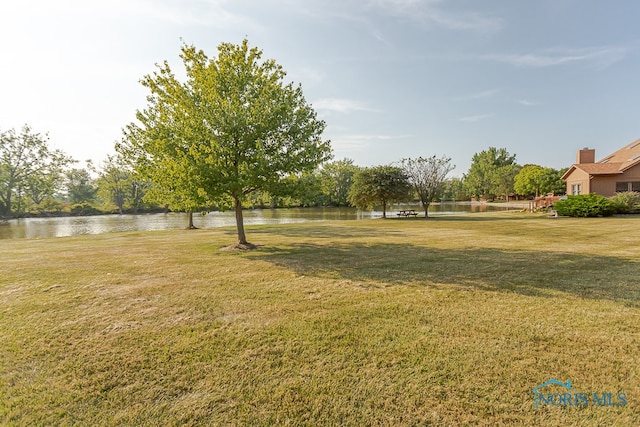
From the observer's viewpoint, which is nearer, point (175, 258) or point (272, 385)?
point (272, 385)

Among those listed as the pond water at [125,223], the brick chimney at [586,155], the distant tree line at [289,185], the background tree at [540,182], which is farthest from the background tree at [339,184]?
the brick chimney at [586,155]

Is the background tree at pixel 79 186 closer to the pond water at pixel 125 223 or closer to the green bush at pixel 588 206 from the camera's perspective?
the pond water at pixel 125 223

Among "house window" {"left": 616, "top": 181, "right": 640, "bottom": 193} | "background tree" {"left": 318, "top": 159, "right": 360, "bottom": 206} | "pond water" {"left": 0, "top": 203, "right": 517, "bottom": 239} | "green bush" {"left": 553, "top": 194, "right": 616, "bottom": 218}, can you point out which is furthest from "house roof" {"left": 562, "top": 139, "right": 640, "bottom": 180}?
"background tree" {"left": 318, "top": 159, "right": 360, "bottom": 206}

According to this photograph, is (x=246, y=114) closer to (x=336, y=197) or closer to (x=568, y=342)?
(x=568, y=342)

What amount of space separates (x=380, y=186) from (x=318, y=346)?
83.9 feet

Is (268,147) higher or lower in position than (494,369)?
higher

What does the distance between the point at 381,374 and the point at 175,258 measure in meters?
7.91

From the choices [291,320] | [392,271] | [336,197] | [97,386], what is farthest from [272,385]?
[336,197]

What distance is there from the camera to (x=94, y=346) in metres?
3.61

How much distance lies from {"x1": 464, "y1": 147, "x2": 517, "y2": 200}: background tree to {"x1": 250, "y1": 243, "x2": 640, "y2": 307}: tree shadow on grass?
248 ft

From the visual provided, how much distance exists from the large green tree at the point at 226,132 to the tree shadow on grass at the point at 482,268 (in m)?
2.77

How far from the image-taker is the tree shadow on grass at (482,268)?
554 centimetres

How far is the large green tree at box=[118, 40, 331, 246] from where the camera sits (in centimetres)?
919
